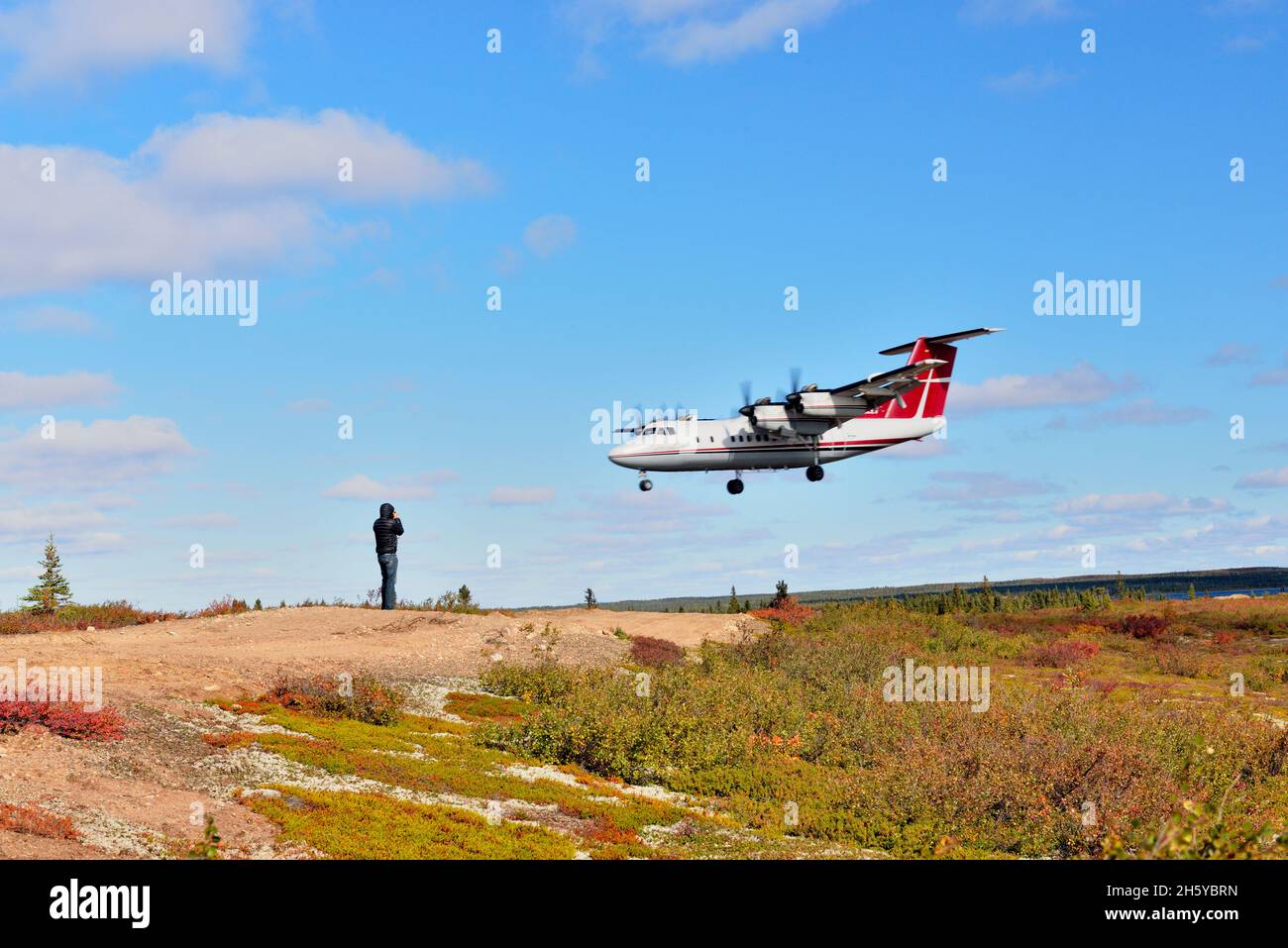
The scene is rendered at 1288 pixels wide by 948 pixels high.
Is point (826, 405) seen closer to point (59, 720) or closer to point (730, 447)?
point (730, 447)

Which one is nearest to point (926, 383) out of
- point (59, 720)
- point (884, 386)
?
point (884, 386)

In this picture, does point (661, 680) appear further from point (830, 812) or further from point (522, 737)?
point (830, 812)

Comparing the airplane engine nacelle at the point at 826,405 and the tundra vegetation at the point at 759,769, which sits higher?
the airplane engine nacelle at the point at 826,405

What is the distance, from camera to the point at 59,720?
1855 cm

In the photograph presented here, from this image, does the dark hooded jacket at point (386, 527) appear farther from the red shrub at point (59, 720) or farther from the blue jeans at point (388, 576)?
the red shrub at point (59, 720)

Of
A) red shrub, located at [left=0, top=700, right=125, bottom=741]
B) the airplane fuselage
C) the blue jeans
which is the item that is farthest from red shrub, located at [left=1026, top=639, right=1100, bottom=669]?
red shrub, located at [left=0, top=700, right=125, bottom=741]

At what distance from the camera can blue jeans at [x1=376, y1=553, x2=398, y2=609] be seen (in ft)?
117

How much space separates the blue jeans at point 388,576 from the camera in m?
35.6

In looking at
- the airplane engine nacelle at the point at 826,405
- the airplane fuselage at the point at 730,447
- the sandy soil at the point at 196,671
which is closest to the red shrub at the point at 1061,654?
the airplane fuselage at the point at 730,447

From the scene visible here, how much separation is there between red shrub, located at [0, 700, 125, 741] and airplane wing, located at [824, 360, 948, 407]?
3287 cm

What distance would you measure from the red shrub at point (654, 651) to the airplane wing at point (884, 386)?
45.2 feet

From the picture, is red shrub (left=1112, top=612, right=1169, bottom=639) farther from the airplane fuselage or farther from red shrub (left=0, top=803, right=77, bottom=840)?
red shrub (left=0, top=803, right=77, bottom=840)
